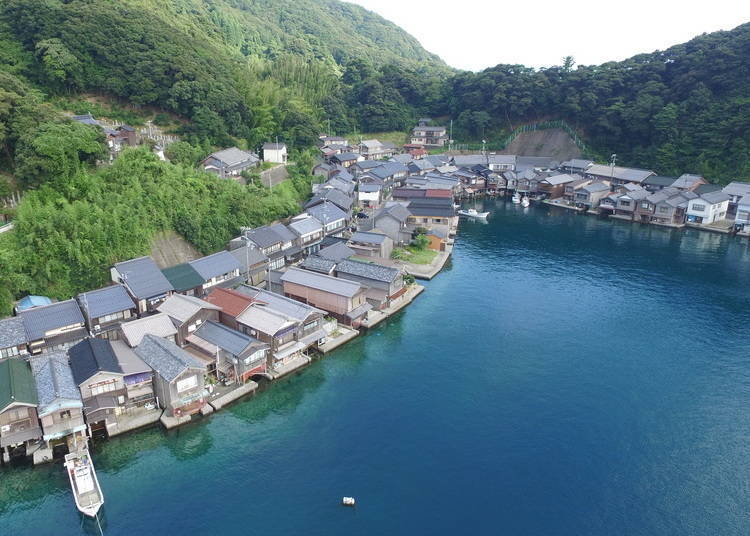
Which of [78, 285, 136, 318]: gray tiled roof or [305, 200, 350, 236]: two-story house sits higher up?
[305, 200, 350, 236]: two-story house

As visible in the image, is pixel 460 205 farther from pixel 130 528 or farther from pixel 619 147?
pixel 130 528

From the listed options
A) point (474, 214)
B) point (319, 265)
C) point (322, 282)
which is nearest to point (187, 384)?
point (322, 282)

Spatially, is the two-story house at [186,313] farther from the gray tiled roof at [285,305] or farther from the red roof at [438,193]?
the red roof at [438,193]

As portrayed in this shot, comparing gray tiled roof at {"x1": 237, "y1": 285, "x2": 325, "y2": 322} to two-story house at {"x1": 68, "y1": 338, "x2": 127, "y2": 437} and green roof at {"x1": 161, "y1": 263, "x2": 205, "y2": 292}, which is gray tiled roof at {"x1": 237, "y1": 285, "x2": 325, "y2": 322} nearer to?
green roof at {"x1": 161, "y1": 263, "x2": 205, "y2": 292}

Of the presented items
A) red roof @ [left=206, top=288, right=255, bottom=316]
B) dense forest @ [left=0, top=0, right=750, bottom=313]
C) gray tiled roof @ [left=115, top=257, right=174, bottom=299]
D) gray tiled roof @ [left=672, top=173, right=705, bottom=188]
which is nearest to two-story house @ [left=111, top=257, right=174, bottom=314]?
gray tiled roof @ [left=115, top=257, right=174, bottom=299]

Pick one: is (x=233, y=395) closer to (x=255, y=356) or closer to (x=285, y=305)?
(x=255, y=356)

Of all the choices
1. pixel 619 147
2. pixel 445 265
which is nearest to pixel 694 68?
pixel 619 147

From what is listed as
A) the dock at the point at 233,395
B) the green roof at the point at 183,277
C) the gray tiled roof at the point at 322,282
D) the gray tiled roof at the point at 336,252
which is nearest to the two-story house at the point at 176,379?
the dock at the point at 233,395
